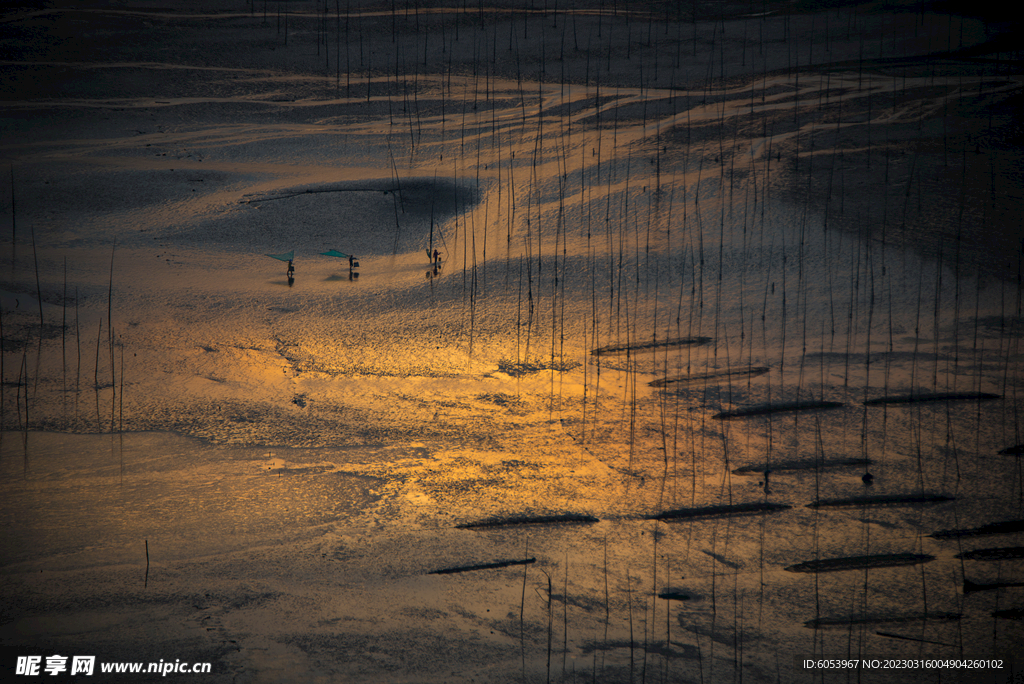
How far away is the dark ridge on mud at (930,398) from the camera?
4906 millimetres

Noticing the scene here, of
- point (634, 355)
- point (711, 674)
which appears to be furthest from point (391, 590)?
point (634, 355)

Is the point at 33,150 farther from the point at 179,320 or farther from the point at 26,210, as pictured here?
the point at 179,320

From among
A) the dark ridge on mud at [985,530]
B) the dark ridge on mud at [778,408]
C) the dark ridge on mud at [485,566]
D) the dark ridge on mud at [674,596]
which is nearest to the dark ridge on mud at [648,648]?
the dark ridge on mud at [674,596]

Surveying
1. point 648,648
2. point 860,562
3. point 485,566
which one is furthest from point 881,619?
point 485,566

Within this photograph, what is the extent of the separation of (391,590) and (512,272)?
3285 mm

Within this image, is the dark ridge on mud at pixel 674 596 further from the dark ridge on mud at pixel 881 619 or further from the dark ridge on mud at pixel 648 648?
the dark ridge on mud at pixel 881 619

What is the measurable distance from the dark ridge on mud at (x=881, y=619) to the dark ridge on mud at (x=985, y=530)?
0.53 meters

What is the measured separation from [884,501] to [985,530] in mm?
512

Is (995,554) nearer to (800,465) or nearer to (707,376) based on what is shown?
(800,465)

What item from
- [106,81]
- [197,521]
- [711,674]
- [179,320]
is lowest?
[711,674]

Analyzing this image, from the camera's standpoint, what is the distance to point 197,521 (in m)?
3.96

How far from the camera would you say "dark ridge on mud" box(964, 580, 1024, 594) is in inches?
144

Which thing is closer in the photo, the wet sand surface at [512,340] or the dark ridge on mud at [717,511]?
the wet sand surface at [512,340]

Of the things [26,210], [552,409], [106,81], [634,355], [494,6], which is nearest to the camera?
[552,409]
